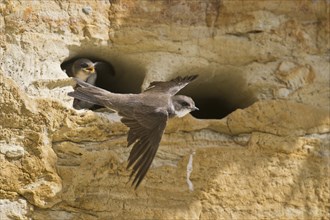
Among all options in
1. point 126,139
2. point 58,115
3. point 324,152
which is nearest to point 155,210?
point 126,139

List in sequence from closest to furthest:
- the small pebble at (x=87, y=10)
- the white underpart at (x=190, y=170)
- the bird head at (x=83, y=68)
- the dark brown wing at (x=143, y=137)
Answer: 1. the dark brown wing at (x=143, y=137)
2. the white underpart at (x=190, y=170)
3. the small pebble at (x=87, y=10)
4. the bird head at (x=83, y=68)

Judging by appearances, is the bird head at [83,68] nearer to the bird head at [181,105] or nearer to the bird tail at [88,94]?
the bird tail at [88,94]

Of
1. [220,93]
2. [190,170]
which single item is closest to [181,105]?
[190,170]

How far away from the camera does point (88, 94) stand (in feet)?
9.70

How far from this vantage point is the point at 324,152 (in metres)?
3.02

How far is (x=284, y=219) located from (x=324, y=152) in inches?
12.6

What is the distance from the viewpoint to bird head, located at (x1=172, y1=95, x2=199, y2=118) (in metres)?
2.97

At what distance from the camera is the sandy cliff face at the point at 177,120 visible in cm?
277

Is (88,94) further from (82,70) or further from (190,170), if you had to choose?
(190,170)

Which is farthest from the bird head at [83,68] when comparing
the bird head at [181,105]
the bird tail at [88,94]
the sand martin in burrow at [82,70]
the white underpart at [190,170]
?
the white underpart at [190,170]

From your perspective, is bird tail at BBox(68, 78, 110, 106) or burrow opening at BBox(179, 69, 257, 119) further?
burrow opening at BBox(179, 69, 257, 119)

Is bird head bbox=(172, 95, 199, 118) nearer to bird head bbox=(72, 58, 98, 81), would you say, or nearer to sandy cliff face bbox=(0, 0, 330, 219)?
sandy cliff face bbox=(0, 0, 330, 219)

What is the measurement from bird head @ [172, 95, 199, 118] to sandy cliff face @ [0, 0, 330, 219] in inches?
1.3

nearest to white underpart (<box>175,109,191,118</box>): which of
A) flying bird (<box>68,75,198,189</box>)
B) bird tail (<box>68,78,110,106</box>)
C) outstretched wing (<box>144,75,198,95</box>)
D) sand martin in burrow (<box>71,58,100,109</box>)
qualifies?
flying bird (<box>68,75,198,189</box>)
